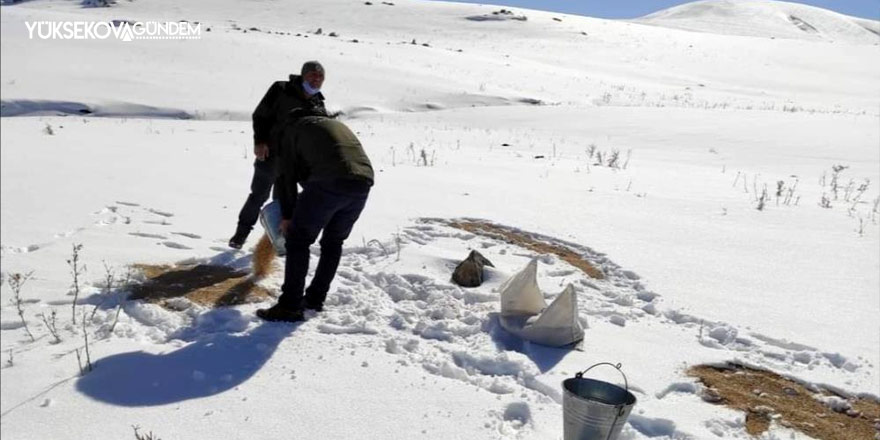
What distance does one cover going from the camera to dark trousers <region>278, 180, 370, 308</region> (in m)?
4.22

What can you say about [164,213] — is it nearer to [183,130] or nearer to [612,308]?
[612,308]

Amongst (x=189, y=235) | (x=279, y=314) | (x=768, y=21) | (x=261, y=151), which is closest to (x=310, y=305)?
(x=279, y=314)

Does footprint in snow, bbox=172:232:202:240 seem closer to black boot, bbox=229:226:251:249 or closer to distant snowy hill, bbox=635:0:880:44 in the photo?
black boot, bbox=229:226:251:249

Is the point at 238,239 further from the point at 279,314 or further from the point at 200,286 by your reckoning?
the point at 279,314

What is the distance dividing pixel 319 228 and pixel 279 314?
595mm

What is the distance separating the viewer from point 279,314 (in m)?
4.38

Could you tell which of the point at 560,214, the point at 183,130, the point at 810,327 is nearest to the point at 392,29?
the point at 183,130

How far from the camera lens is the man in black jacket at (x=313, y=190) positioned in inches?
165

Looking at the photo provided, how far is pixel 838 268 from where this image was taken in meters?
6.86

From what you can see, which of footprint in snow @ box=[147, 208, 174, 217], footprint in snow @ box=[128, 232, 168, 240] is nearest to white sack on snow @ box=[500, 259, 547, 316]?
footprint in snow @ box=[128, 232, 168, 240]

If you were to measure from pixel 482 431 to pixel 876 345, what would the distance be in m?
3.40

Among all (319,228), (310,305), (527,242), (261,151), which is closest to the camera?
(319,228)

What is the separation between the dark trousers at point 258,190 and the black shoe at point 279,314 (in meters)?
1.50

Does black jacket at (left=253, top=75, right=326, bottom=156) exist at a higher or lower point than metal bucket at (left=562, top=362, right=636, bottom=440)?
higher
